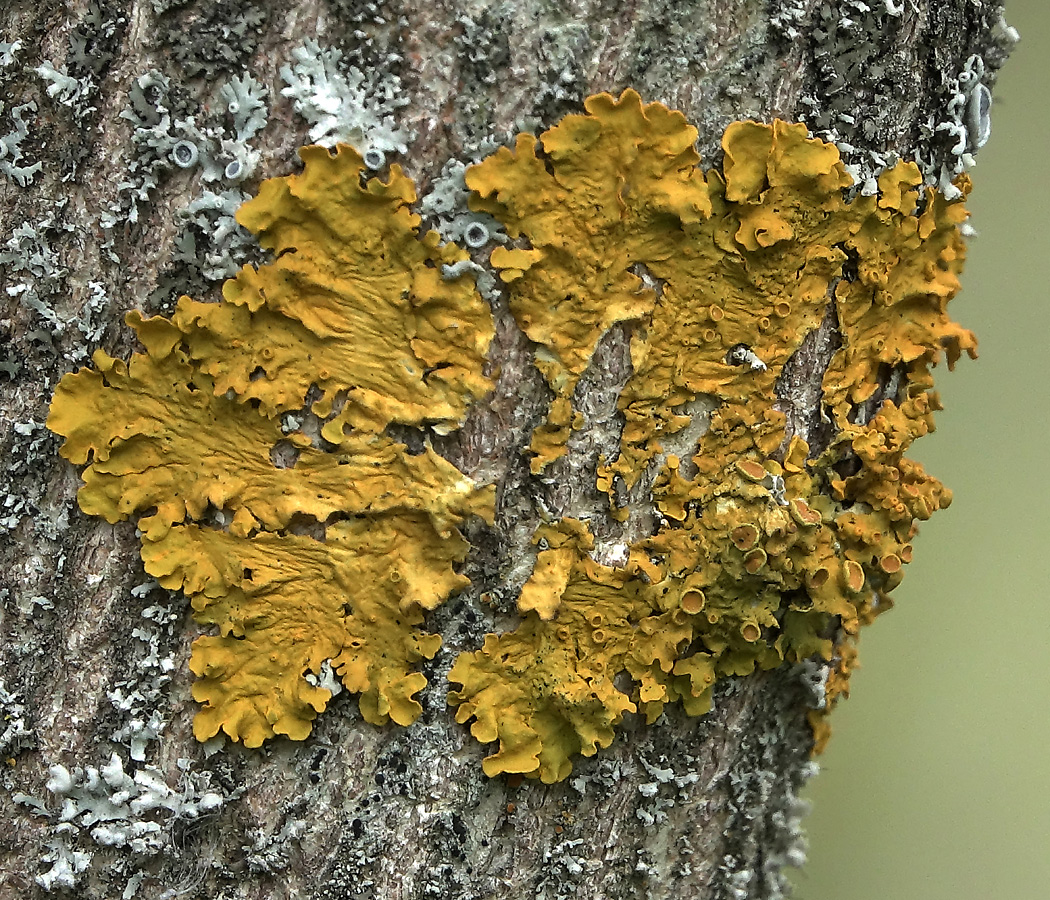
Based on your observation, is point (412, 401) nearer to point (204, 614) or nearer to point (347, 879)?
point (204, 614)

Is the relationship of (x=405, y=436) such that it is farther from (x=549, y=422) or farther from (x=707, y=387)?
(x=707, y=387)

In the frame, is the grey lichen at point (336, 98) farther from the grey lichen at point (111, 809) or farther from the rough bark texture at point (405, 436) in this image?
the grey lichen at point (111, 809)

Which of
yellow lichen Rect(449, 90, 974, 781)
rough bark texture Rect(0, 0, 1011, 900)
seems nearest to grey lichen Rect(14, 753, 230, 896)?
rough bark texture Rect(0, 0, 1011, 900)

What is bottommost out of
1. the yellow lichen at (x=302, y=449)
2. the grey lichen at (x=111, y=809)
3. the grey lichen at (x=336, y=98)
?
the grey lichen at (x=111, y=809)

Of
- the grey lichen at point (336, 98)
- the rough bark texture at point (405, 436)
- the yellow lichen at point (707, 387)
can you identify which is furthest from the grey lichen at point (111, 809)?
the grey lichen at point (336, 98)

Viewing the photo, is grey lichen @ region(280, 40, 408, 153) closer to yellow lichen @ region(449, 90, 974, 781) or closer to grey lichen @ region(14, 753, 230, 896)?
yellow lichen @ region(449, 90, 974, 781)

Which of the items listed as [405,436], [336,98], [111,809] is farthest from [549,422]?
[111,809]
